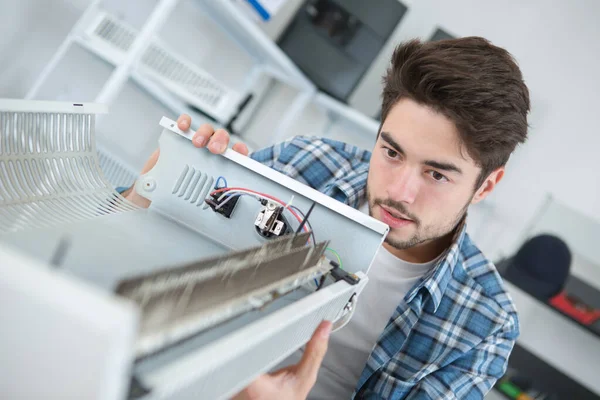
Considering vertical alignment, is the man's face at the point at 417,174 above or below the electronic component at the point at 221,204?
above

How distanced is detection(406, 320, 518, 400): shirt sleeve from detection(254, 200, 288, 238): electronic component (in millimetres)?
595

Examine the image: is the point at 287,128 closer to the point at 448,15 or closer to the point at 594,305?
the point at 448,15

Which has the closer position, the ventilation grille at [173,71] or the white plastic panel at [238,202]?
the white plastic panel at [238,202]

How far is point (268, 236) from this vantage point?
75 cm

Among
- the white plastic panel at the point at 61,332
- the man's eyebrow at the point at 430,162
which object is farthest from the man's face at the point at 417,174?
the white plastic panel at the point at 61,332

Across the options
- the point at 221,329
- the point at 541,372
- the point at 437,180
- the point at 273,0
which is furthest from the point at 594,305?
the point at 221,329

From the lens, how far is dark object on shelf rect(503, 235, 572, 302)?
2047 mm

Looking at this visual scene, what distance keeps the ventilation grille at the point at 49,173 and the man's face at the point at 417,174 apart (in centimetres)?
57

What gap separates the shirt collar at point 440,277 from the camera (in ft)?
3.53

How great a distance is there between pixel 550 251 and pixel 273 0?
5.33 feet

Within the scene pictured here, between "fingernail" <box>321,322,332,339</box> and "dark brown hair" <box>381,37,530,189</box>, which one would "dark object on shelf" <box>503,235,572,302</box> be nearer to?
"dark brown hair" <box>381,37,530,189</box>

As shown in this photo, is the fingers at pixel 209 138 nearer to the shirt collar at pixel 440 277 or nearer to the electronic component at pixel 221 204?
the electronic component at pixel 221 204

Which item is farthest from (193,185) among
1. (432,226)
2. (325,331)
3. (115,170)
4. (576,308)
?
(576,308)

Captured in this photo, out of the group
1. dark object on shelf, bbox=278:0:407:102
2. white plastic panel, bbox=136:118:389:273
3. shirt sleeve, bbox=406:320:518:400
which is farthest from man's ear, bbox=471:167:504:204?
dark object on shelf, bbox=278:0:407:102
